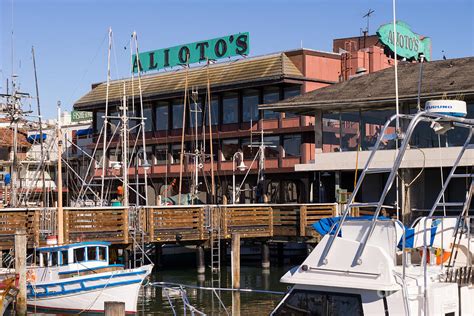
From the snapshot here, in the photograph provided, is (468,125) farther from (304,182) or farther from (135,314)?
(304,182)

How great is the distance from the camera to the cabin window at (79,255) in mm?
33688

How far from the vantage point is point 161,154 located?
6725 cm

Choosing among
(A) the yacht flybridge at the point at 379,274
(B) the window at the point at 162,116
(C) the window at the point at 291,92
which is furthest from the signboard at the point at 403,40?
(A) the yacht flybridge at the point at 379,274

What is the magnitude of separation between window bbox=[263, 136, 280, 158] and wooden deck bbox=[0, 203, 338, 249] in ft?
41.4

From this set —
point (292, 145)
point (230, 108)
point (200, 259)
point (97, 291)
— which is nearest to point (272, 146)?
point (292, 145)

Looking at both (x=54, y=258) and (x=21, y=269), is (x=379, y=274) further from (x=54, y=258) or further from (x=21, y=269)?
(x=54, y=258)

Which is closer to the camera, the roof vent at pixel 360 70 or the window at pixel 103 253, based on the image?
the window at pixel 103 253

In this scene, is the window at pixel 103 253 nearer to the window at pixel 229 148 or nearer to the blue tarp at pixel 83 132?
the window at pixel 229 148

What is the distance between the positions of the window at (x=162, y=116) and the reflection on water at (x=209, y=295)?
21.7 meters

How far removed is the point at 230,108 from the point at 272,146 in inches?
235

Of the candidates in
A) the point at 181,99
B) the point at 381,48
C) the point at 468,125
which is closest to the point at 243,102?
the point at 181,99

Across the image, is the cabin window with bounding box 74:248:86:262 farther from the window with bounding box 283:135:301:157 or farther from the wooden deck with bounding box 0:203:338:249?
the window with bounding box 283:135:301:157

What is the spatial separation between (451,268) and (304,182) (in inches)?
1598

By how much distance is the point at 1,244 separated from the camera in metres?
36.3
